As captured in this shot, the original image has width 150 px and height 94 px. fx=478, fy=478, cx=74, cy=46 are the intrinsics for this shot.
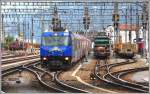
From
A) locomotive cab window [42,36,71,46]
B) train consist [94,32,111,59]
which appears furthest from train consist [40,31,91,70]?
train consist [94,32,111,59]

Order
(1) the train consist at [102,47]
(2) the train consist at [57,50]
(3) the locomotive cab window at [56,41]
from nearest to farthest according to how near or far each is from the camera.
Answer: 1. (2) the train consist at [57,50]
2. (3) the locomotive cab window at [56,41]
3. (1) the train consist at [102,47]

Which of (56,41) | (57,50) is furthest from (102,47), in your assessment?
(57,50)

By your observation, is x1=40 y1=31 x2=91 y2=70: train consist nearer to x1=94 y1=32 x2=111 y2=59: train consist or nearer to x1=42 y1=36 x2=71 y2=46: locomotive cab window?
x1=42 y1=36 x2=71 y2=46: locomotive cab window

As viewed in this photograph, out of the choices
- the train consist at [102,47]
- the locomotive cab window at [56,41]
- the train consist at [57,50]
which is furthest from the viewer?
the train consist at [102,47]

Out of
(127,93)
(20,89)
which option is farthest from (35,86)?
(127,93)

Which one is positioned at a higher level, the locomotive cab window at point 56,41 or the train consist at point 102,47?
the locomotive cab window at point 56,41

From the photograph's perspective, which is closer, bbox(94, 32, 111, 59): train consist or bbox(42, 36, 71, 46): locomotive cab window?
bbox(42, 36, 71, 46): locomotive cab window

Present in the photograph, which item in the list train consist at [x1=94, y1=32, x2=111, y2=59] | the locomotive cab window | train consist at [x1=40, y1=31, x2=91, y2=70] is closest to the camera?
train consist at [x1=40, y1=31, x2=91, y2=70]

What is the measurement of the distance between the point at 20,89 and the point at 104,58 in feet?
96.2

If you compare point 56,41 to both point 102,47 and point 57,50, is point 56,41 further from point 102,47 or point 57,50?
point 102,47

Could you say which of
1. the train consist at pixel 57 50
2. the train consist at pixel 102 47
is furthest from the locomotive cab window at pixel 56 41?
the train consist at pixel 102 47

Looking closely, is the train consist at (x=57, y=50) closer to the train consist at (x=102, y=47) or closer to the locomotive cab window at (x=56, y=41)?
the locomotive cab window at (x=56, y=41)

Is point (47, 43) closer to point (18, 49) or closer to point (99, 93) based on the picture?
point (99, 93)

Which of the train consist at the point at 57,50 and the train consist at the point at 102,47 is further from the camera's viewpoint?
the train consist at the point at 102,47
